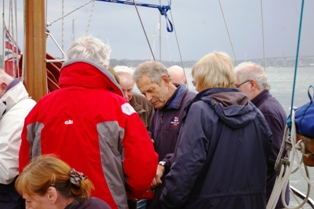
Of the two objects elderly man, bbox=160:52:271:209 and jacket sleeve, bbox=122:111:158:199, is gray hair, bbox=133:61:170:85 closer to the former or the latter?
elderly man, bbox=160:52:271:209

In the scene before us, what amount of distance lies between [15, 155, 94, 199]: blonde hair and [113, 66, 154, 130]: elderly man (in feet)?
6.26

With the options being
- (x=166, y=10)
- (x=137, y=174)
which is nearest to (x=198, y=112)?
(x=137, y=174)

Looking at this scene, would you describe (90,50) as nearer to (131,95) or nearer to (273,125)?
(273,125)

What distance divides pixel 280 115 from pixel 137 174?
120cm

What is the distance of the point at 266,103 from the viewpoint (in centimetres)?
343

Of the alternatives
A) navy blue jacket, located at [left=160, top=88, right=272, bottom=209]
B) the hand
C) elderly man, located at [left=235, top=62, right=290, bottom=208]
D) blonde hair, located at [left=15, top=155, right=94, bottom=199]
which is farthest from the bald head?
blonde hair, located at [left=15, top=155, right=94, bottom=199]

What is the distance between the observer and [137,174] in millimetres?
2646

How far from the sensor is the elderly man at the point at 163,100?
3322mm

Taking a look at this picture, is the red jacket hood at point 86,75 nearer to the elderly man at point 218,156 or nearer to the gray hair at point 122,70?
the elderly man at point 218,156

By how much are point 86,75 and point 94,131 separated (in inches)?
11.3

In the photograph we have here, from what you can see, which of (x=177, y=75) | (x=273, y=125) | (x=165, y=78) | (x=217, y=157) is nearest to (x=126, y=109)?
(x=217, y=157)

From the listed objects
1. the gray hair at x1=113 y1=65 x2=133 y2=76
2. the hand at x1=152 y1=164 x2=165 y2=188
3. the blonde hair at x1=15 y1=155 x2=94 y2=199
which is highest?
the gray hair at x1=113 y1=65 x2=133 y2=76

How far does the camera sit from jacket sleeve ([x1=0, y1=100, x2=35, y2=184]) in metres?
2.84

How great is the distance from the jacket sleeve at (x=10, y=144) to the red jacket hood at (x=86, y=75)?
45 centimetres
